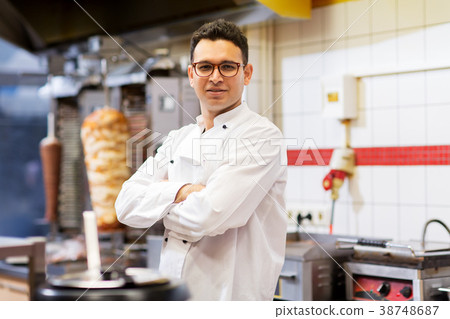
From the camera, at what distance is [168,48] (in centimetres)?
165

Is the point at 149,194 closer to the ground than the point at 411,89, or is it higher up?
closer to the ground

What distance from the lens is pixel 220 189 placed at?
0.89 meters

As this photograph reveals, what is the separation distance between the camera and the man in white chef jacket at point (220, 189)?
0.91 m

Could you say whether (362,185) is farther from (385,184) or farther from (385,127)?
(385,127)

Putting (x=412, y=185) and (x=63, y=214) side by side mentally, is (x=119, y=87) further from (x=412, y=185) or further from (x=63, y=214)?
(x=412, y=185)

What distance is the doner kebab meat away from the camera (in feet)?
7.04

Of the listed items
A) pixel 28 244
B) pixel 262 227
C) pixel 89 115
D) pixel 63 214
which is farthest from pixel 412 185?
pixel 63 214

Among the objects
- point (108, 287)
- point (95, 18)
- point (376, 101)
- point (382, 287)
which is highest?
point (95, 18)

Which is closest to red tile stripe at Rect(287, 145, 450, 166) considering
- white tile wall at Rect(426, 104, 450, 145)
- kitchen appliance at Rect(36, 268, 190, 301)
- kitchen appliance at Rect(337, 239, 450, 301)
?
white tile wall at Rect(426, 104, 450, 145)

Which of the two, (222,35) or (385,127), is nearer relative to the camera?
(222,35)

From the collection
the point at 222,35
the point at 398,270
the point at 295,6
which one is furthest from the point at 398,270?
the point at 222,35

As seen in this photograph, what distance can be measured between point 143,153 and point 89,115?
52.3 inches

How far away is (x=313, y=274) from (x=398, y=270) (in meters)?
0.23

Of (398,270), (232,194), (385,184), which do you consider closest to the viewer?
(232,194)
